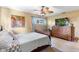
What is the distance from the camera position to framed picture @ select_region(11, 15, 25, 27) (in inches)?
62.3

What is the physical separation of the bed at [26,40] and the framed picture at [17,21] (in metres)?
0.15

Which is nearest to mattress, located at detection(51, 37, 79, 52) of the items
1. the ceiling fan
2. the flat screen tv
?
the flat screen tv

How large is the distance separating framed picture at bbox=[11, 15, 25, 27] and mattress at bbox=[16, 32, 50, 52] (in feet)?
0.53

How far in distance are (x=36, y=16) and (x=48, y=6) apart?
9.2 inches

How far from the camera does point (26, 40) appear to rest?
5.24ft

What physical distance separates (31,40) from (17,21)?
360mm

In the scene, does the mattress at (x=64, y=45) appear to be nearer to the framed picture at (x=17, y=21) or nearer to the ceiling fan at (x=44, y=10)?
the ceiling fan at (x=44, y=10)

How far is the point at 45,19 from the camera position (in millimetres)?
1621

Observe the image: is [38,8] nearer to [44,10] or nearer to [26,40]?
[44,10]

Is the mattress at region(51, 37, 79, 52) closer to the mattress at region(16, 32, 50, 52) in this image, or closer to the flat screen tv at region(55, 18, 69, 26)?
the mattress at region(16, 32, 50, 52)

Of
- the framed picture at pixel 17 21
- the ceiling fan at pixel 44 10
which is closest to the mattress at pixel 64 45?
the ceiling fan at pixel 44 10
